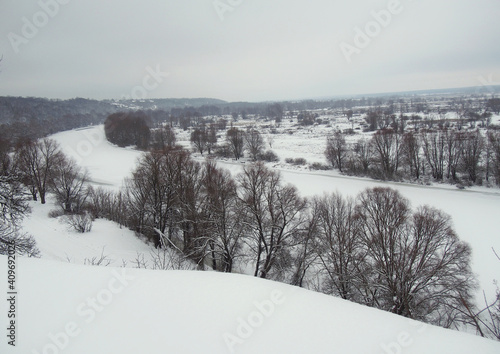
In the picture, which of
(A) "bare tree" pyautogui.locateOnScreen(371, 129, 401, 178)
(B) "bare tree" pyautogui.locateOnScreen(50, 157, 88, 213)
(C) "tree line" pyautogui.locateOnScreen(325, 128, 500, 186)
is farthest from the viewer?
(A) "bare tree" pyautogui.locateOnScreen(371, 129, 401, 178)

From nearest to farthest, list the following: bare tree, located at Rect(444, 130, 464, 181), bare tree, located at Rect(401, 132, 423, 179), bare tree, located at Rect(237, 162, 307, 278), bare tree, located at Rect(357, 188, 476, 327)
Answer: bare tree, located at Rect(357, 188, 476, 327) → bare tree, located at Rect(237, 162, 307, 278) → bare tree, located at Rect(444, 130, 464, 181) → bare tree, located at Rect(401, 132, 423, 179)

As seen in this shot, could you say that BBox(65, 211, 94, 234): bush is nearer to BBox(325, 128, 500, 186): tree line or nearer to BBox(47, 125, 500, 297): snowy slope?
BBox(47, 125, 500, 297): snowy slope

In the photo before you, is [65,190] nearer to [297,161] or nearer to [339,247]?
[339,247]

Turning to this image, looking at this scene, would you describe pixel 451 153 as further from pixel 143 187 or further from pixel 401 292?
pixel 143 187

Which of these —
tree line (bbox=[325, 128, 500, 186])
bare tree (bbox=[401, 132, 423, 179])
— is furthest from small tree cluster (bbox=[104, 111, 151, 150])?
bare tree (bbox=[401, 132, 423, 179])

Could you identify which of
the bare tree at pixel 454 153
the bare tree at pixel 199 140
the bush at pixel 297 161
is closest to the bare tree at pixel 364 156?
the bush at pixel 297 161

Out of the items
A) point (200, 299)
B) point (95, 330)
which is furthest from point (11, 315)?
point (200, 299)

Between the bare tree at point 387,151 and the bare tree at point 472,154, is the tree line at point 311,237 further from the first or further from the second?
the bare tree at point 472,154

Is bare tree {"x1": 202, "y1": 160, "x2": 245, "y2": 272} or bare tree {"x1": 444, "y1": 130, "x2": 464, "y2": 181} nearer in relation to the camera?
bare tree {"x1": 202, "y1": 160, "x2": 245, "y2": 272}

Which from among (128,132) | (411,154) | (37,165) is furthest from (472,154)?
(128,132)
